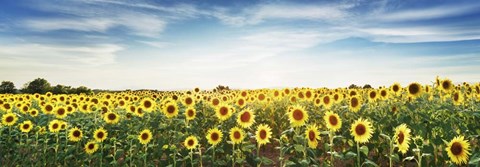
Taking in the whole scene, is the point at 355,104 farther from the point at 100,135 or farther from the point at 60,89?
the point at 60,89

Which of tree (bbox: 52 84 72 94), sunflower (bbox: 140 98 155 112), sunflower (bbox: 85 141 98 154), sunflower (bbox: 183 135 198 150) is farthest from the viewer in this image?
tree (bbox: 52 84 72 94)

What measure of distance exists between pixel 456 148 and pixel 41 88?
33.1 meters

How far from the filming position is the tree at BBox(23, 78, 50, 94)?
32894 millimetres

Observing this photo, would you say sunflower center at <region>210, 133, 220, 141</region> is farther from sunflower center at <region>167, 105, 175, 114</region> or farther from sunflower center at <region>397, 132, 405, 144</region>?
sunflower center at <region>397, 132, 405, 144</region>

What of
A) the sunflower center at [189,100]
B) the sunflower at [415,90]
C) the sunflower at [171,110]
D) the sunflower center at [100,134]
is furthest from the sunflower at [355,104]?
the sunflower center at [100,134]

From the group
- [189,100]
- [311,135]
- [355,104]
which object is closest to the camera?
[311,135]

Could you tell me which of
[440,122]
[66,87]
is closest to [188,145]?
[440,122]

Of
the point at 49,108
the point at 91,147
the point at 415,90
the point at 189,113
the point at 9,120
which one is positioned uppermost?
the point at 415,90

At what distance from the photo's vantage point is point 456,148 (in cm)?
596

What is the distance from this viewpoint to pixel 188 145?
27.3 feet

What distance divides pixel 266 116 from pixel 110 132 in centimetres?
547

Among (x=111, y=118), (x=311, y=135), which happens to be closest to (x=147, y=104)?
(x=111, y=118)

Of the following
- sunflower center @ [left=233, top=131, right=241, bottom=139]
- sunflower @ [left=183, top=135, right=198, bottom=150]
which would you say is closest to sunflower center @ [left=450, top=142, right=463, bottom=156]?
sunflower center @ [left=233, top=131, right=241, bottom=139]

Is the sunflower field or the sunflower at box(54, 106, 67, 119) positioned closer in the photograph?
the sunflower field
